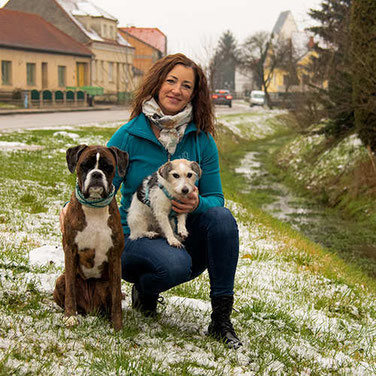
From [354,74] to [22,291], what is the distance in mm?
12153

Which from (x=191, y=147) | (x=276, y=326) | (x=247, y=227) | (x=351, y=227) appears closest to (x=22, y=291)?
(x=191, y=147)

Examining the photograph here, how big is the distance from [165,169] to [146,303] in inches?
44.8

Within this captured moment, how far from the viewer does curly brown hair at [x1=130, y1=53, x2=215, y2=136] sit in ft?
14.3

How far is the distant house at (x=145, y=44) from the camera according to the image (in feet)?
206

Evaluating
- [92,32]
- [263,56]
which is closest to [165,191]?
[92,32]

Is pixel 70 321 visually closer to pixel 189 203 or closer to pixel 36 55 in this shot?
pixel 189 203

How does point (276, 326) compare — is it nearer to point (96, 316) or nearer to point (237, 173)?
point (96, 316)

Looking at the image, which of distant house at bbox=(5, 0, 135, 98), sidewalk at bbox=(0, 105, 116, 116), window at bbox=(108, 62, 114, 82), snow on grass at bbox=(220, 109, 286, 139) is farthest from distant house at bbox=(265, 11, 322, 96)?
window at bbox=(108, 62, 114, 82)

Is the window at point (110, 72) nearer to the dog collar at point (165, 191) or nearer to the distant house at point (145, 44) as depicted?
the distant house at point (145, 44)

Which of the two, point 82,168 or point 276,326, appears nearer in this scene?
point 82,168

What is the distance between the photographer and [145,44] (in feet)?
208

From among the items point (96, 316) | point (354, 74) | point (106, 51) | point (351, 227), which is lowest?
point (351, 227)

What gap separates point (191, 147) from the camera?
14.4 feet

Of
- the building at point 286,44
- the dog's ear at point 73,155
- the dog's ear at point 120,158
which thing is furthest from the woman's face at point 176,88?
the building at point 286,44
